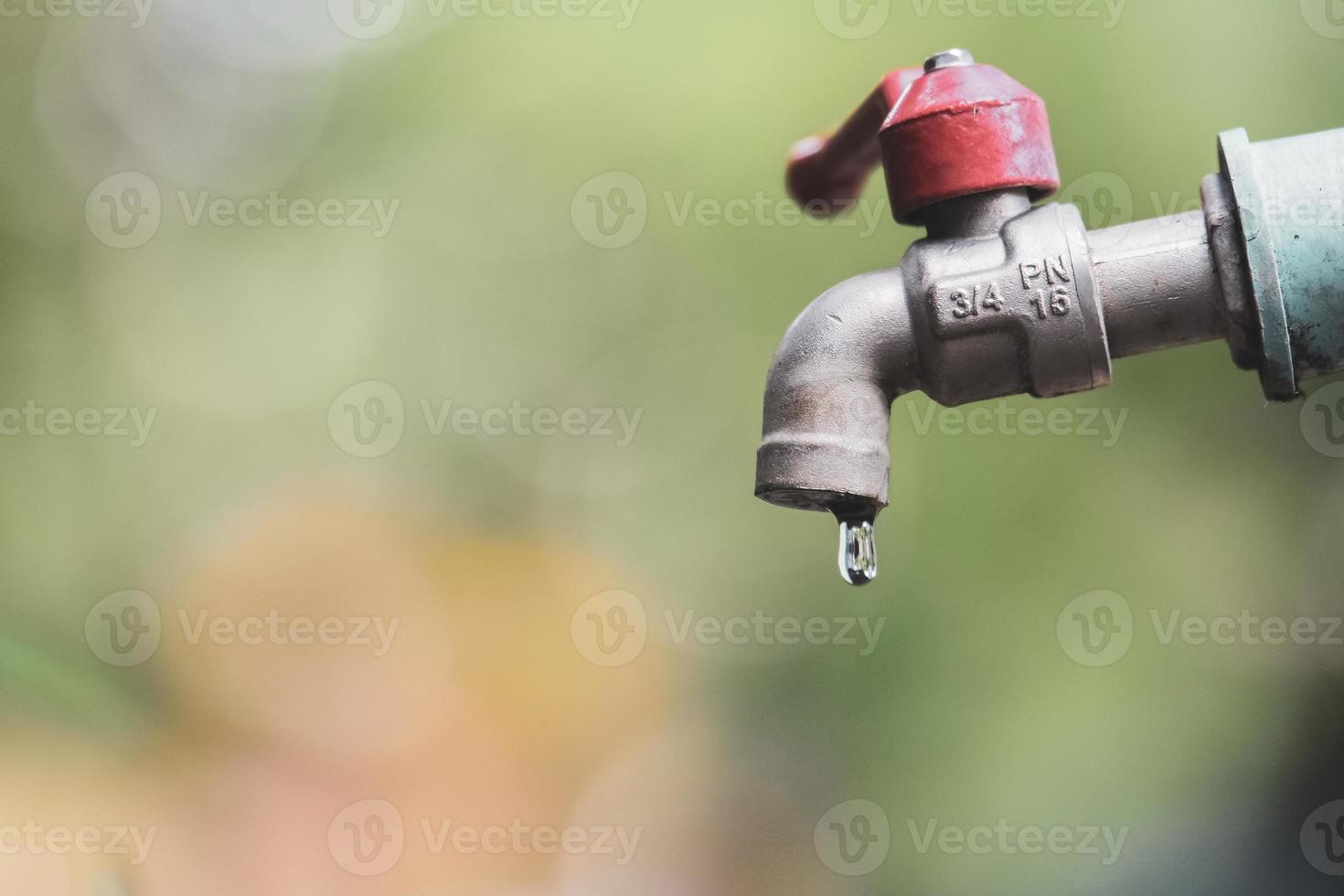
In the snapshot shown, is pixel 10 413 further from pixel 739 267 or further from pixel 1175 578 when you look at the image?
pixel 1175 578

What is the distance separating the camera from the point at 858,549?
22.3 inches

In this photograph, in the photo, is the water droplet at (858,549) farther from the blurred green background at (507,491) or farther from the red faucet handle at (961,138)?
the blurred green background at (507,491)

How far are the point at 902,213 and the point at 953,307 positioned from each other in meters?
0.07

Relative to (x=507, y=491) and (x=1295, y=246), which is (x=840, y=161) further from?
(x=507, y=491)

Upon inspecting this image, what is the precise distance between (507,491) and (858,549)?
2.13 ft

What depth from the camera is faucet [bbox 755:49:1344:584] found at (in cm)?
49

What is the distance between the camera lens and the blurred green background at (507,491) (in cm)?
111

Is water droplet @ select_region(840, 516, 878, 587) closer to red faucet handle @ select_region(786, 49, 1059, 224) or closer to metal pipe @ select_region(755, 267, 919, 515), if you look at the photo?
metal pipe @ select_region(755, 267, 919, 515)

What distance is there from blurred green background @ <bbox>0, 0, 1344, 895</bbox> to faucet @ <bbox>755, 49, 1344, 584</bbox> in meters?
0.58

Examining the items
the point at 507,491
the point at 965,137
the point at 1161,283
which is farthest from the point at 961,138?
the point at 507,491

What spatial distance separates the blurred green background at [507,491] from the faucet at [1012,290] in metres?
0.58

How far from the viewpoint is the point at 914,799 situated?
43.8 inches

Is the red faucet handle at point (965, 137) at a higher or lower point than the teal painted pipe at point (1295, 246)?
higher

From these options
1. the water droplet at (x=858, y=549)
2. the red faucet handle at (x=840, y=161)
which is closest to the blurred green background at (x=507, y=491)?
the red faucet handle at (x=840, y=161)
